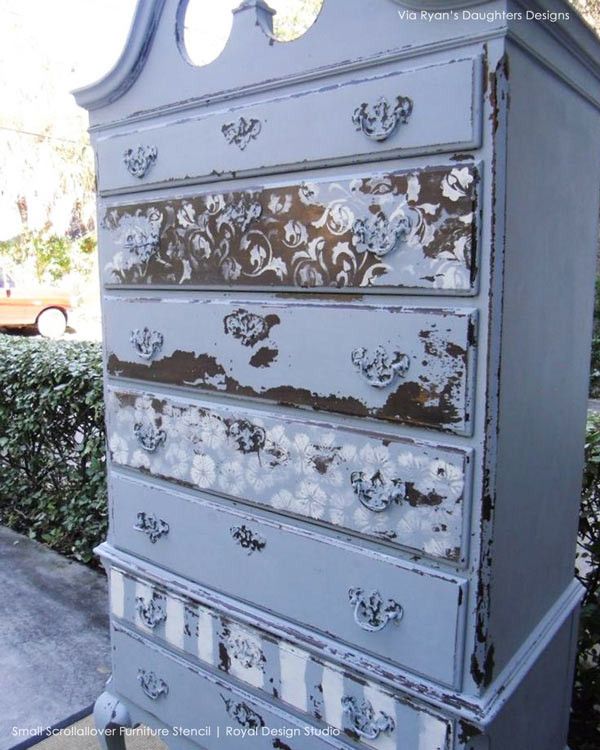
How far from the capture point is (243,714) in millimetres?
1582

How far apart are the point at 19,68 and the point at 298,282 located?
1396 cm

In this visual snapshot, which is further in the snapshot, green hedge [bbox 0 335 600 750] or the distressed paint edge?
green hedge [bbox 0 335 600 750]

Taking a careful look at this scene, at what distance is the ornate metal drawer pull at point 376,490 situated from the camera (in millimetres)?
1238

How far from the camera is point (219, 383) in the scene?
151cm

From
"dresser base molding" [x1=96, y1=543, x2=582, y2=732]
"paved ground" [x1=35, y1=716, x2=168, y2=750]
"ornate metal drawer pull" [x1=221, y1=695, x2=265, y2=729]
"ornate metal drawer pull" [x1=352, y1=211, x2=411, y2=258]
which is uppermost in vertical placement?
"ornate metal drawer pull" [x1=352, y1=211, x2=411, y2=258]

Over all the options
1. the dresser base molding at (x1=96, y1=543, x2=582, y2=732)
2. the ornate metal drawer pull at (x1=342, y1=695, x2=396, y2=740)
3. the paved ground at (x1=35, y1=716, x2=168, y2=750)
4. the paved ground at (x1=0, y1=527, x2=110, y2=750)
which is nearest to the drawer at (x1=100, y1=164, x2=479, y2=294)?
the dresser base molding at (x1=96, y1=543, x2=582, y2=732)

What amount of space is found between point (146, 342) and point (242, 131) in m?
0.58

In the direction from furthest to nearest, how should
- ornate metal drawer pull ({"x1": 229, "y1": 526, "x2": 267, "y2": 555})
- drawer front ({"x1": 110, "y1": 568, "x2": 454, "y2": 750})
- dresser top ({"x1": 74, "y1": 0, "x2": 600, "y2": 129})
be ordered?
ornate metal drawer pull ({"x1": 229, "y1": 526, "x2": 267, "y2": 555}) → drawer front ({"x1": 110, "y1": 568, "x2": 454, "y2": 750}) → dresser top ({"x1": 74, "y1": 0, "x2": 600, "y2": 129})

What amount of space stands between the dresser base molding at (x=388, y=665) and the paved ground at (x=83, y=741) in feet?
2.77

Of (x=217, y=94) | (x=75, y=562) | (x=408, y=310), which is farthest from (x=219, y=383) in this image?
(x=75, y=562)

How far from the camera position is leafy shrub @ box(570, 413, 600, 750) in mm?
2023

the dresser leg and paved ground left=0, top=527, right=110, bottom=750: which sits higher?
the dresser leg

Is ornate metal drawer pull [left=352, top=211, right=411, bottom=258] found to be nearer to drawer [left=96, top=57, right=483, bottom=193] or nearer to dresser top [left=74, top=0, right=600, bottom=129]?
drawer [left=96, top=57, right=483, bottom=193]

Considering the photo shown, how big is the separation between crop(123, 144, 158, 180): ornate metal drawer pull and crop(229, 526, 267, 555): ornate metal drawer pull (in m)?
0.90
